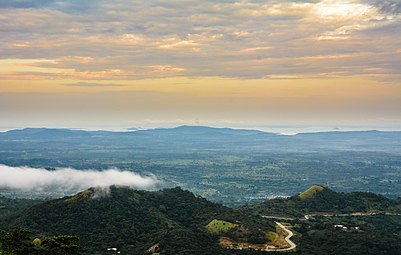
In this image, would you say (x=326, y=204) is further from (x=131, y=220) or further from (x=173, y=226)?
(x=131, y=220)

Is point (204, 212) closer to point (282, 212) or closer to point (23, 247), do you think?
point (282, 212)

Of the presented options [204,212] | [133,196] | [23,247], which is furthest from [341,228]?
[23,247]

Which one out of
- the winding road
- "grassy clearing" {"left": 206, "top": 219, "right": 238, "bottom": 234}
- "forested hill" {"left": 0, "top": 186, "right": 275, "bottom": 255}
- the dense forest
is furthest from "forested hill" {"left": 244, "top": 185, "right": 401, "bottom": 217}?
"grassy clearing" {"left": 206, "top": 219, "right": 238, "bottom": 234}

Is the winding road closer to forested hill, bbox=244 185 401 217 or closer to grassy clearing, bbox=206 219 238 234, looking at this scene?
grassy clearing, bbox=206 219 238 234

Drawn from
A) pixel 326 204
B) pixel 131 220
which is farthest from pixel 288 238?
pixel 326 204

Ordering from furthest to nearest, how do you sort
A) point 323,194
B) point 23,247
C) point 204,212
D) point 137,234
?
→ point 323,194, point 204,212, point 137,234, point 23,247

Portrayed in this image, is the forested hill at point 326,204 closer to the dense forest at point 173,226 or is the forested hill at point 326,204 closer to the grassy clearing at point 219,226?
the dense forest at point 173,226
